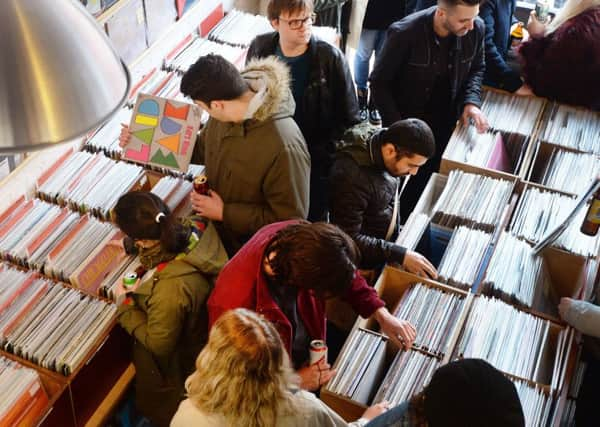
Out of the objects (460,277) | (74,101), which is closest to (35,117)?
(74,101)

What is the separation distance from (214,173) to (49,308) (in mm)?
885

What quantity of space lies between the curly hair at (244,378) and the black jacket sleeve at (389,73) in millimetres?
2051

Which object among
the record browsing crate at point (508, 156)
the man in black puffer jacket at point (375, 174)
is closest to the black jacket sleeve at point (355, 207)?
the man in black puffer jacket at point (375, 174)

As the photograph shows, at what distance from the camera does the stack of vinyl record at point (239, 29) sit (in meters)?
4.10

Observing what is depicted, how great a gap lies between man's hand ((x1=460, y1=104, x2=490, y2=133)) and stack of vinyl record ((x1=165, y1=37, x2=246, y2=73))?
1.36 metres

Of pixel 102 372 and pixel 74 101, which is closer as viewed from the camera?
pixel 74 101

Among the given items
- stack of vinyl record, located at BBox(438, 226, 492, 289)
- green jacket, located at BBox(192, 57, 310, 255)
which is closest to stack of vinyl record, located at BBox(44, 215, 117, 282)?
green jacket, located at BBox(192, 57, 310, 255)

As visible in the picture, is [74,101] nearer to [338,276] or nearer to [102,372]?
[338,276]

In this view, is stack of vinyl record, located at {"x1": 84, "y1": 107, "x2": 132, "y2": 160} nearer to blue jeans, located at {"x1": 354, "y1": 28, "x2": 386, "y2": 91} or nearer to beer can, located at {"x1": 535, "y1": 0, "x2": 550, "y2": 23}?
blue jeans, located at {"x1": 354, "y1": 28, "x2": 386, "y2": 91}

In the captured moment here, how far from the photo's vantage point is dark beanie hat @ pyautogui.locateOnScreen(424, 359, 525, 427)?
1667mm

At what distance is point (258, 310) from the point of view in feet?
7.09

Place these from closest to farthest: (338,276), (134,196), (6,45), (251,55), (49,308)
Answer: (6,45), (338,276), (134,196), (49,308), (251,55)

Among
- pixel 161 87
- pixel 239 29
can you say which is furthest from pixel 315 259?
pixel 239 29

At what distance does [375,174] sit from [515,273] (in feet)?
2.44
